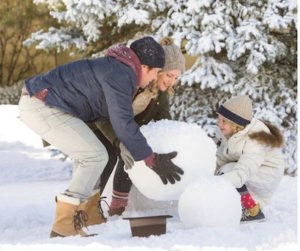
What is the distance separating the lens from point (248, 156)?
4.03 meters

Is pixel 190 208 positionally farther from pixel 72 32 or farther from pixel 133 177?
pixel 72 32

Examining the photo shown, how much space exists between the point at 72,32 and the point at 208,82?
2.01m

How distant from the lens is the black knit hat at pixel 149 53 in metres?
3.45

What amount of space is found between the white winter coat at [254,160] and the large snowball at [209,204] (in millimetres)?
283

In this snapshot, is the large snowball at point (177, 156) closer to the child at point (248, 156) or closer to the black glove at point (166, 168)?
the black glove at point (166, 168)

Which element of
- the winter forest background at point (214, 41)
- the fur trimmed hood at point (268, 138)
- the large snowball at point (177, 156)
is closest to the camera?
the large snowball at point (177, 156)

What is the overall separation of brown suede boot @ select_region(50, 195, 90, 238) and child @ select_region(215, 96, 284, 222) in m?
1.04

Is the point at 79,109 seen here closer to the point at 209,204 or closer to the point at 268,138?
the point at 209,204

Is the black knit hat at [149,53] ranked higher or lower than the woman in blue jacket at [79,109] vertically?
higher

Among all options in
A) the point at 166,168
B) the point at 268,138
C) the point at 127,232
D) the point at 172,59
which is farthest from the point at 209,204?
the point at 172,59

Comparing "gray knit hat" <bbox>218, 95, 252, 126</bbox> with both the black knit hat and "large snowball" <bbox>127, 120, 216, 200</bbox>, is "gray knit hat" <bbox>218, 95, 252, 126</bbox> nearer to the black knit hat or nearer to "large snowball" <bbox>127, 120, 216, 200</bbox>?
"large snowball" <bbox>127, 120, 216, 200</bbox>

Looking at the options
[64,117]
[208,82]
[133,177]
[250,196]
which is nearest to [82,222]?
[133,177]

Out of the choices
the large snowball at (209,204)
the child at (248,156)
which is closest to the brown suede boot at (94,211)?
the large snowball at (209,204)

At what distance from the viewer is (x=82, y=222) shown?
3539 millimetres
